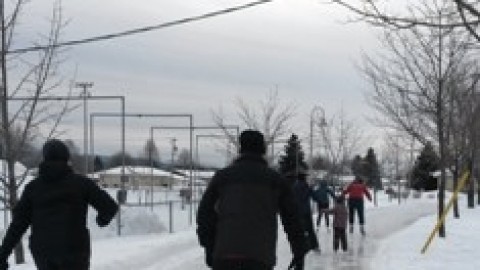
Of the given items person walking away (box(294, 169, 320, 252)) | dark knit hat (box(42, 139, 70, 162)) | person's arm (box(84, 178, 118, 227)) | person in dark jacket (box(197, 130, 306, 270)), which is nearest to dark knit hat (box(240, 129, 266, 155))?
person in dark jacket (box(197, 130, 306, 270))

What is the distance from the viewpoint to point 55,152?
7156 millimetres

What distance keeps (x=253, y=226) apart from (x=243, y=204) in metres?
0.15

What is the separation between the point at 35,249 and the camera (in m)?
7.09

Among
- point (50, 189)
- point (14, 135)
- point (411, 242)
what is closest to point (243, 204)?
point (50, 189)

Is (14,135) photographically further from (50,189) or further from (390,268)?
(50,189)

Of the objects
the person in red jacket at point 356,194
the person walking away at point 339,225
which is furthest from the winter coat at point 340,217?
the person in red jacket at point 356,194

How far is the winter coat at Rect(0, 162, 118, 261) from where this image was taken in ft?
23.1

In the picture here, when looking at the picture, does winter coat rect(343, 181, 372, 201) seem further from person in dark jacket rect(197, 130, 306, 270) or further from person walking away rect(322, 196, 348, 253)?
person in dark jacket rect(197, 130, 306, 270)

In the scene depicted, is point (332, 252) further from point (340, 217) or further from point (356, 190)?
point (356, 190)

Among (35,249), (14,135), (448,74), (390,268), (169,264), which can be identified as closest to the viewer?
(35,249)

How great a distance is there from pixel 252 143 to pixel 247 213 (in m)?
0.53

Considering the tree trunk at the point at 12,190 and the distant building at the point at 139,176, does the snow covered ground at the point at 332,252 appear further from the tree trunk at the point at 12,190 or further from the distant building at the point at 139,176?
the distant building at the point at 139,176

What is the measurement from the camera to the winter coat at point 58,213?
705 centimetres

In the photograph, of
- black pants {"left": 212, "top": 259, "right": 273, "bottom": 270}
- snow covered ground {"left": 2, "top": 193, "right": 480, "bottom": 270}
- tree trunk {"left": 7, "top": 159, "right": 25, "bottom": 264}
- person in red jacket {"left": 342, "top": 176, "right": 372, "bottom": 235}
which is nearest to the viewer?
black pants {"left": 212, "top": 259, "right": 273, "bottom": 270}
